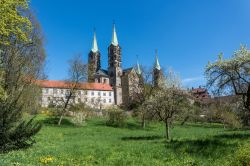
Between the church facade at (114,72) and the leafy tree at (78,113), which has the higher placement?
the church facade at (114,72)

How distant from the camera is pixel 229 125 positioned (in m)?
57.8

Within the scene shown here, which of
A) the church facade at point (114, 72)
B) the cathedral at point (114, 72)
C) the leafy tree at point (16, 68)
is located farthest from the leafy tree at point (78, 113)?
the church facade at point (114, 72)

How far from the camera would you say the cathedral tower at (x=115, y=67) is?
15138cm

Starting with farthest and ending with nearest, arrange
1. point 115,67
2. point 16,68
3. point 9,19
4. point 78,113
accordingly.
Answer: point 115,67 → point 78,113 → point 16,68 → point 9,19

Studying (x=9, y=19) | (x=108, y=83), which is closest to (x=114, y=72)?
(x=108, y=83)

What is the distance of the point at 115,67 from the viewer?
16138cm

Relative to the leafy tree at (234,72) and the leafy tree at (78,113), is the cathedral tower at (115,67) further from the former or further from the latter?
the leafy tree at (234,72)

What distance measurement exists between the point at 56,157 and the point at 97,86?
417 feet

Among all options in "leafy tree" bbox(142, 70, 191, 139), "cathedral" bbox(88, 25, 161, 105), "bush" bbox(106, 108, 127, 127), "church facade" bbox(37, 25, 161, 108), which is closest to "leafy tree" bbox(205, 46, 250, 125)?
"leafy tree" bbox(142, 70, 191, 139)

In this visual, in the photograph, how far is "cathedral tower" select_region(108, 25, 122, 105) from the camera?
497 ft

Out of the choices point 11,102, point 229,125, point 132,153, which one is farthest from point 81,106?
point 132,153

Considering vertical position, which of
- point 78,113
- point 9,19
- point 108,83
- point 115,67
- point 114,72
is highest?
point 115,67

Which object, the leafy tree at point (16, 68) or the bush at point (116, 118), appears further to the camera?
the bush at point (116, 118)

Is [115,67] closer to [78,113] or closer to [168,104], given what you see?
[78,113]
